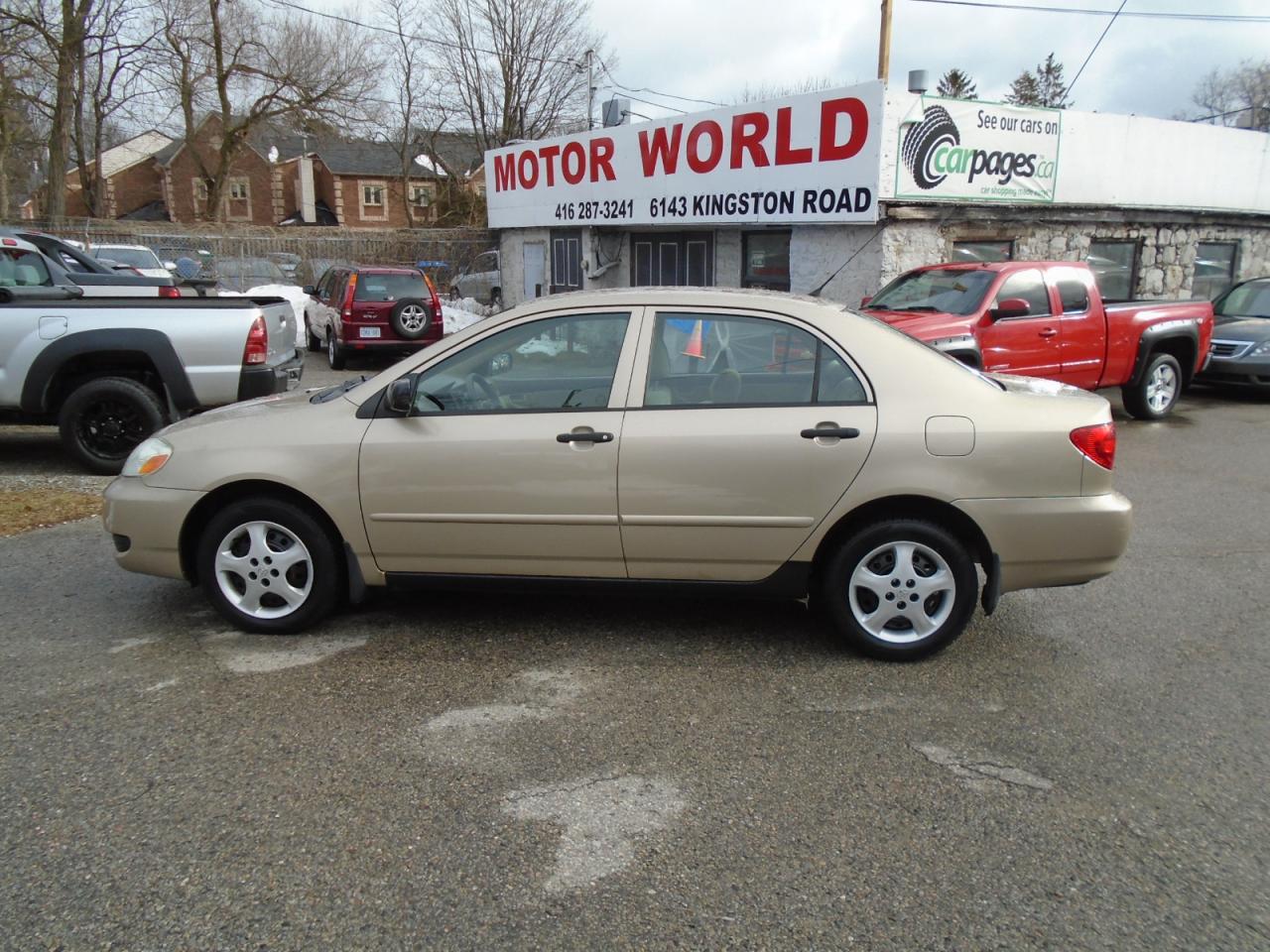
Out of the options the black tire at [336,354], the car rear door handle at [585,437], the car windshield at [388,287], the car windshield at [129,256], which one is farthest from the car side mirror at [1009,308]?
the car windshield at [129,256]

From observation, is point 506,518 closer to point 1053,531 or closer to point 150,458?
point 150,458

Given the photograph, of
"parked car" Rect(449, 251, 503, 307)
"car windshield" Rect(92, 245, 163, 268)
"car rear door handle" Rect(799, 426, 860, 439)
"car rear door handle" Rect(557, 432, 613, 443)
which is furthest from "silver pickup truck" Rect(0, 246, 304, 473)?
"parked car" Rect(449, 251, 503, 307)

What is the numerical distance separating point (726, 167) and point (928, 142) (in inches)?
130

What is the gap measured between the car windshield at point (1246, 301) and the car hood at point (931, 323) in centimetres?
645

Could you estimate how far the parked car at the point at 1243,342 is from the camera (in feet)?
40.1

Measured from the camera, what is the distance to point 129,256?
20797mm

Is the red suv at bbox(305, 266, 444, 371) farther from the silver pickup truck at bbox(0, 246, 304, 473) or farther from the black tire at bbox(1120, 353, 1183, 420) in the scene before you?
the black tire at bbox(1120, 353, 1183, 420)

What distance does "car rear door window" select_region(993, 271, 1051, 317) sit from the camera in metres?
9.73

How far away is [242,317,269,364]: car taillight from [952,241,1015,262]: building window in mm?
10207

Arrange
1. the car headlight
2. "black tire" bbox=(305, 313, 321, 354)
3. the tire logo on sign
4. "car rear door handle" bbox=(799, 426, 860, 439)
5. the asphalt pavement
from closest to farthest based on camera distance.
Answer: the asphalt pavement < "car rear door handle" bbox=(799, 426, 860, 439) < the car headlight < the tire logo on sign < "black tire" bbox=(305, 313, 321, 354)

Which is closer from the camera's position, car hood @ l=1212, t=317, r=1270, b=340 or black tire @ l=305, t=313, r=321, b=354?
car hood @ l=1212, t=317, r=1270, b=340

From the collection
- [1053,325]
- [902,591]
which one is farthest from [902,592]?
[1053,325]

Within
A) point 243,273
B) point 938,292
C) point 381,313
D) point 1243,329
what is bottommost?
point 1243,329

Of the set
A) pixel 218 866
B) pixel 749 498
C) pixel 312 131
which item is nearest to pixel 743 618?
pixel 749 498
